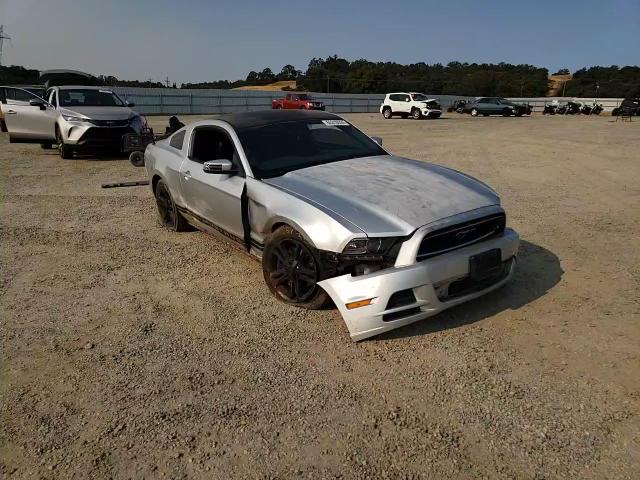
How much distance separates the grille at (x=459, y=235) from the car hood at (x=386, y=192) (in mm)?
106

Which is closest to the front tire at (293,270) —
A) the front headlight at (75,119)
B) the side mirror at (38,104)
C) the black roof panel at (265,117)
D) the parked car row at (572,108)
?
the black roof panel at (265,117)

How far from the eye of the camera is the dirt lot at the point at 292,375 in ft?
7.45

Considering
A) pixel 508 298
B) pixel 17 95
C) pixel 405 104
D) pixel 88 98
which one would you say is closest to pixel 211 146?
pixel 508 298

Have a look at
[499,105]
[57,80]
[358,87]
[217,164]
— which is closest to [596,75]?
[358,87]

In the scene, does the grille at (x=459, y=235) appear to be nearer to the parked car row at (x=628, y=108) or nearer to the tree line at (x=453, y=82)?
the parked car row at (x=628, y=108)

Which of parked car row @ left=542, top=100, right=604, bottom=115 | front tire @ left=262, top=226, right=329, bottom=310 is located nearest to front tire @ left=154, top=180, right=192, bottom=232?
front tire @ left=262, top=226, right=329, bottom=310

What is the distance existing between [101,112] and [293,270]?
31.7ft

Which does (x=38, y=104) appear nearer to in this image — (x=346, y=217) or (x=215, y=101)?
(x=346, y=217)

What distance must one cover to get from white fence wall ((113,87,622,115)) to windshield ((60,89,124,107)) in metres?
16.6

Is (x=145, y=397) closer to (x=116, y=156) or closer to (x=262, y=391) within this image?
(x=262, y=391)

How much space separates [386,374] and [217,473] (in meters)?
1.17

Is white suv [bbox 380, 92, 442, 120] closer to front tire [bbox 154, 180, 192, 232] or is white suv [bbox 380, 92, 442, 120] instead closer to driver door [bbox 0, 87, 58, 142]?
driver door [bbox 0, 87, 58, 142]

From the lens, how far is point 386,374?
9.55 ft

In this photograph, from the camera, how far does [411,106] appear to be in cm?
3203
